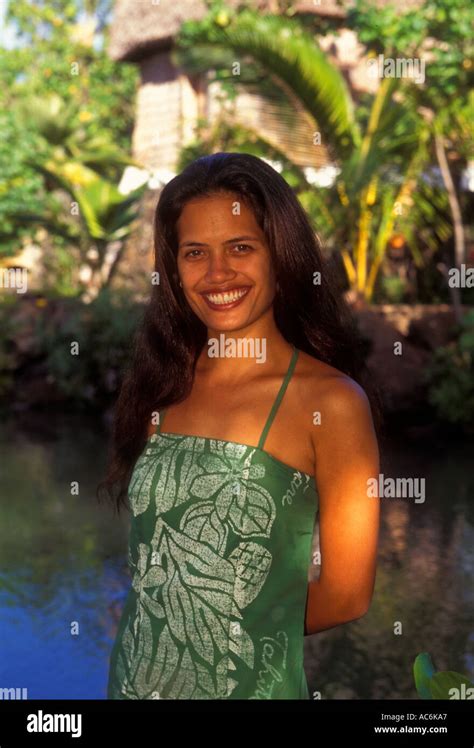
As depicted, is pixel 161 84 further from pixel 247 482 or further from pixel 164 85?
pixel 247 482

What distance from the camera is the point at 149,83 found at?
727 inches

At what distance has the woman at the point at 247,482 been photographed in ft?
4.97

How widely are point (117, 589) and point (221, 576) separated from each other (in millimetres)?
4618

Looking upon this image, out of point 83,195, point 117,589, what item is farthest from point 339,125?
point 117,589

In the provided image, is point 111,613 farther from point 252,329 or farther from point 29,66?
point 29,66

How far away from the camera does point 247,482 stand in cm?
152

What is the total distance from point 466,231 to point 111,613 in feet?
31.1

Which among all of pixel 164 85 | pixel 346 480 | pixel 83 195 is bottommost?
pixel 346 480

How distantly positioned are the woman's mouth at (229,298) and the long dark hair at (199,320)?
6 centimetres
